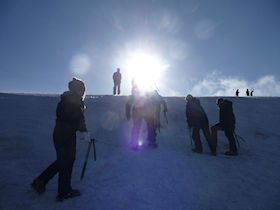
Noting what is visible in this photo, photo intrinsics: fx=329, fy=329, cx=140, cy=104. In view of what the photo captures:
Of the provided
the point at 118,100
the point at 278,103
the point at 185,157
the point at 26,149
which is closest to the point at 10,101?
the point at 118,100

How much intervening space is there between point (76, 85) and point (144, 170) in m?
3.20

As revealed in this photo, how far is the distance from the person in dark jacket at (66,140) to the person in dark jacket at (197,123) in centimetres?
526

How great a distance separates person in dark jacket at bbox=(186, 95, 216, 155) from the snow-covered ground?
38 cm

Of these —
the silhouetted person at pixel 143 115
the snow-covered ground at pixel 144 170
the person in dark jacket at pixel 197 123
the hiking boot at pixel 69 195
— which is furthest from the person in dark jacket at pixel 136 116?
the hiking boot at pixel 69 195

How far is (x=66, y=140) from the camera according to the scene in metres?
7.19

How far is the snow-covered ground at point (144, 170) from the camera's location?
7.32m

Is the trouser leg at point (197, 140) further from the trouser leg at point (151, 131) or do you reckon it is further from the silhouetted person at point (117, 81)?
the silhouetted person at point (117, 81)

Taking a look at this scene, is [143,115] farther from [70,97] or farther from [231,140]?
[70,97]

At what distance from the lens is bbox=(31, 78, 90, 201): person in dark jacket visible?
710 cm

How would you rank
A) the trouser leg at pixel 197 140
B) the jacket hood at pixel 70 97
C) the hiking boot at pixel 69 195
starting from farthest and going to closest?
the trouser leg at pixel 197 140 < the jacket hood at pixel 70 97 < the hiking boot at pixel 69 195

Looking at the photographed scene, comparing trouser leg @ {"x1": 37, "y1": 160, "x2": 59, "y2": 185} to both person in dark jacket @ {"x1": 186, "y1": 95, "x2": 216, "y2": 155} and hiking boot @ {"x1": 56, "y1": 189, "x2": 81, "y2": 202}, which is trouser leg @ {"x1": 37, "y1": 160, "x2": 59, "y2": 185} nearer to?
hiking boot @ {"x1": 56, "y1": 189, "x2": 81, "y2": 202}

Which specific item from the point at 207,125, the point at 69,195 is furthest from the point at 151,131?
the point at 69,195

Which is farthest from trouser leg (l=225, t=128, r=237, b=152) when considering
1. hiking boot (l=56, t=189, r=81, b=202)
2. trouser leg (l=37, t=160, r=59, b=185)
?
trouser leg (l=37, t=160, r=59, b=185)

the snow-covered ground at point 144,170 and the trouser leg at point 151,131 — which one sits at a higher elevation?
the trouser leg at point 151,131
